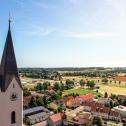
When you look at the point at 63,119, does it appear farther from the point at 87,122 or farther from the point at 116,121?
the point at 116,121

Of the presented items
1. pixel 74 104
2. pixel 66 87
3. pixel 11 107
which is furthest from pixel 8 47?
pixel 66 87

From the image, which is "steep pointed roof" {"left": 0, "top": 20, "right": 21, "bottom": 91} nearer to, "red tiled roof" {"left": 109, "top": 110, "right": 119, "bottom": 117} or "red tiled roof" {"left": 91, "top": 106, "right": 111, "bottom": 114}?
"red tiled roof" {"left": 109, "top": 110, "right": 119, "bottom": 117}

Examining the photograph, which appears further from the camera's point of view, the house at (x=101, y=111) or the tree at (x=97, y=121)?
the house at (x=101, y=111)

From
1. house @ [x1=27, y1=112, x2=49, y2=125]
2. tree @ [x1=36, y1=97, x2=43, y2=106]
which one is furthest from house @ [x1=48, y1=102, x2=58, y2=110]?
house @ [x1=27, y1=112, x2=49, y2=125]

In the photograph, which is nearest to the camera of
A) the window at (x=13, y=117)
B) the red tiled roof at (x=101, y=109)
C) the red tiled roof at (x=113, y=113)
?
the window at (x=13, y=117)

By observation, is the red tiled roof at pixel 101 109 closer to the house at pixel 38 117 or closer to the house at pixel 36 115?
the house at pixel 36 115

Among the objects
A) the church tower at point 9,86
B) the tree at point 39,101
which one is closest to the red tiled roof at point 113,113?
the tree at point 39,101

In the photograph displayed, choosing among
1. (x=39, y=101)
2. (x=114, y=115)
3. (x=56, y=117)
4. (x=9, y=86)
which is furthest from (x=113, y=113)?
(x=9, y=86)
